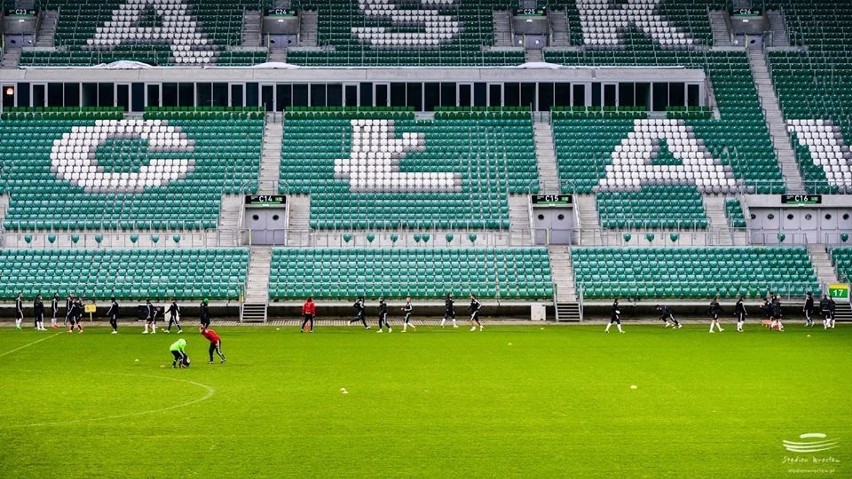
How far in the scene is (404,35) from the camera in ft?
251

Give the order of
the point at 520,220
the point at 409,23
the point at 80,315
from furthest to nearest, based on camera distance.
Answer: the point at 409,23 → the point at 520,220 → the point at 80,315

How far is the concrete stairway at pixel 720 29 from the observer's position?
7750 cm

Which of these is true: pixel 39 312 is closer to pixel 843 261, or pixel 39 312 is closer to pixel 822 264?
pixel 822 264

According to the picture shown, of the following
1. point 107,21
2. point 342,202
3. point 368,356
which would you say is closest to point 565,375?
point 368,356

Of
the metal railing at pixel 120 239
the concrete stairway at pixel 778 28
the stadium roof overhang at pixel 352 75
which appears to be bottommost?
the metal railing at pixel 120 239

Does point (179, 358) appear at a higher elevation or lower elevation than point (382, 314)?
lower

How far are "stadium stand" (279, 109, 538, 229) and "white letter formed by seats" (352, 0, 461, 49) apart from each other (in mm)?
7286

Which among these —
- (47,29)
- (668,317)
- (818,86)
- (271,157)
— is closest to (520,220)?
(668,317)

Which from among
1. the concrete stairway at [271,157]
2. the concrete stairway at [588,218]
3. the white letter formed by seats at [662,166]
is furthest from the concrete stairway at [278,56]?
the concrete stairway at [588,218]

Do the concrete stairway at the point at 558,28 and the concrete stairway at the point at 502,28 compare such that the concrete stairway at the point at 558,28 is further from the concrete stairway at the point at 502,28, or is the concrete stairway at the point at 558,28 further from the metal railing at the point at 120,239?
the metal railing at the point at 120,239

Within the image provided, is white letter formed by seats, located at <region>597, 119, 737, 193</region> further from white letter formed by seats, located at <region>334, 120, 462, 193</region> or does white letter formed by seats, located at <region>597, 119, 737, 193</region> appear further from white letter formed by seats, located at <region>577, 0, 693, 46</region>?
white letter formed by seats, located at <region>577, 0, 693, 46</region>

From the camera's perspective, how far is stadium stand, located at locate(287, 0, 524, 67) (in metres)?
74.6

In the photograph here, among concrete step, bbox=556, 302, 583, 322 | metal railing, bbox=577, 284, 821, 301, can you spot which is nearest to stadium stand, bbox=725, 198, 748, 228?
metal railing, bbox=577, 284, 821, 301

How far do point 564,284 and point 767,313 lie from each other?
10303 millimetres
